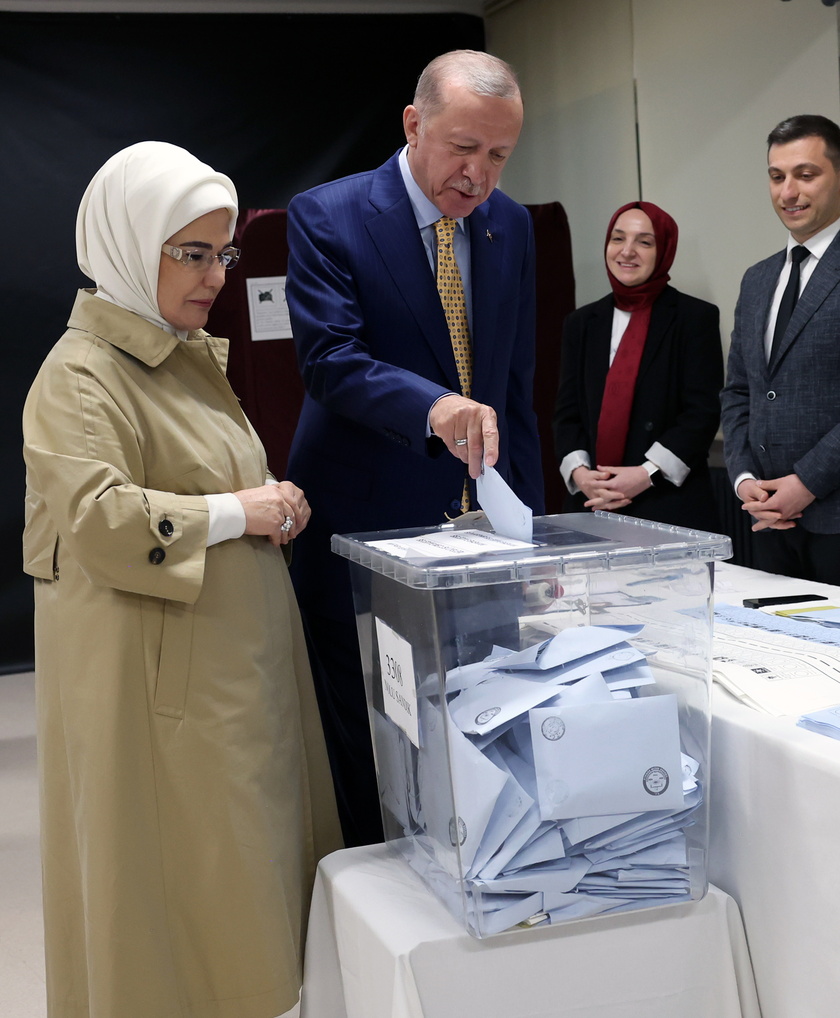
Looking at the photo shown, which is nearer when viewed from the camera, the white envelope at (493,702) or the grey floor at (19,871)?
the white envelope at (493,702)

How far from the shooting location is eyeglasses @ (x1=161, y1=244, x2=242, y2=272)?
5.03ft

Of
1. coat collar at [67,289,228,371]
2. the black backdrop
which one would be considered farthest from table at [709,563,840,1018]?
the black backdrop

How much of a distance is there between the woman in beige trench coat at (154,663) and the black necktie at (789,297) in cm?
171

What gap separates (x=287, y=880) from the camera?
154 cm

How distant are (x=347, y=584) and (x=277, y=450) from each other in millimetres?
3071

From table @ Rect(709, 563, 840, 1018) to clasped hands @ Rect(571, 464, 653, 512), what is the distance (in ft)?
6.89

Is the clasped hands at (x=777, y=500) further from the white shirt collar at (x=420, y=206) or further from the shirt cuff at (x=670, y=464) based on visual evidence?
the white shirt collar at (x=420, y=206)

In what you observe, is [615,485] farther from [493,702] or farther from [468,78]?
[493,702]

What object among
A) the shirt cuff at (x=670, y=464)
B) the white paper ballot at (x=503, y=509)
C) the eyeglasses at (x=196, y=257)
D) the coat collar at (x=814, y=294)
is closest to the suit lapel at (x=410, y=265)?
the eyeglasses at (x=196, y=257)

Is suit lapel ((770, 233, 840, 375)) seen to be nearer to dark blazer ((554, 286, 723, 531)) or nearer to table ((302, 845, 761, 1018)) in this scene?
dark blazer ((554, 286, 723, 531))

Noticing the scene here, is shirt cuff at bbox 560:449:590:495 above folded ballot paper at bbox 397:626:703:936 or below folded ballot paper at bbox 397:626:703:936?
above

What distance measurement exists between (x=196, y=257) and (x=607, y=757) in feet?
2.86

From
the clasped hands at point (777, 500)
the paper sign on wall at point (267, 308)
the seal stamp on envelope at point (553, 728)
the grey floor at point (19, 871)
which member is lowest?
the grey floor at point (19, 871)

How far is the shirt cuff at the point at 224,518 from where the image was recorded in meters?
1.48
